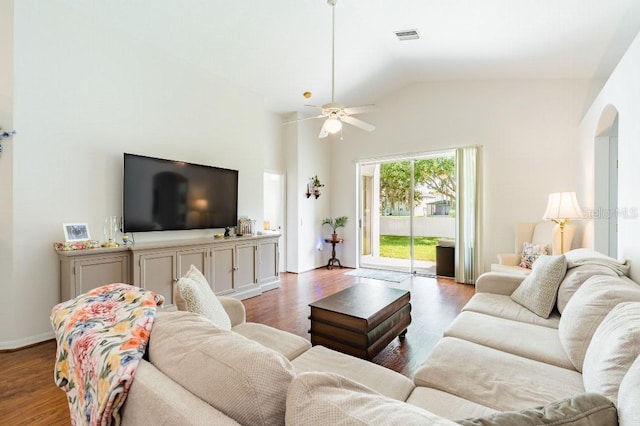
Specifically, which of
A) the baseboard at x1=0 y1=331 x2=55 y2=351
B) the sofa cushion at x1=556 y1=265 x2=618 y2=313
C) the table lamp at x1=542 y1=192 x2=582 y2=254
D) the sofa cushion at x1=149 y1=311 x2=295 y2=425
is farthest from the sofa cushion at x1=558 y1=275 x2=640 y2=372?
the baseboard at x1=0 y1=331 x2=55 y2=351

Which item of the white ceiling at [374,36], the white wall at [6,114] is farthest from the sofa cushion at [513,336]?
the white wall at [6,114]

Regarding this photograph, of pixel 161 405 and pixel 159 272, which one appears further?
pixel 159 272

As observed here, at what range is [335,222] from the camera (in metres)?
6.64

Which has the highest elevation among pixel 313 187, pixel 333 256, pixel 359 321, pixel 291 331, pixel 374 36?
pixel 374 36

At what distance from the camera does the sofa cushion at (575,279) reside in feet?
6.74

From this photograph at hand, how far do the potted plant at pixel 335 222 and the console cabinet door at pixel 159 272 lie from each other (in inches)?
141

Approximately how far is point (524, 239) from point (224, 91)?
5077 mm

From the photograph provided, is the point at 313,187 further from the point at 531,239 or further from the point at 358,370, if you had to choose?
the point at 358,370

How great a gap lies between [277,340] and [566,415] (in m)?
1.48

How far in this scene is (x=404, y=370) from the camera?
2.36m

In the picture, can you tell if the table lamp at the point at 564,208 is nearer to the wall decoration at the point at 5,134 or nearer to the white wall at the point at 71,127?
the white wall at the point at 71,127

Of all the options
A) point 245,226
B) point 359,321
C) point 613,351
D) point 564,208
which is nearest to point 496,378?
point 613,351

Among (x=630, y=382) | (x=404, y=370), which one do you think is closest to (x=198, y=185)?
(x=404, y=370)

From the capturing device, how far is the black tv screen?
3369 millimetres
